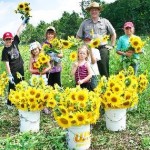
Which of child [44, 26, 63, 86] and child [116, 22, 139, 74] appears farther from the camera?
child [116, 22, 139, 74]

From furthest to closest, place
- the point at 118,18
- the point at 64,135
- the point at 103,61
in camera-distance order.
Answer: the point at 118,18, the point at 103,61, the point at 64,135

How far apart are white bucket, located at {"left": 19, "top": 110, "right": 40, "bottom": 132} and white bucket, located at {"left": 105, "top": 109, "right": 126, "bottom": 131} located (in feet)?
3.14

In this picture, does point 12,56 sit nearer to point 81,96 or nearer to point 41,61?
point 41,61

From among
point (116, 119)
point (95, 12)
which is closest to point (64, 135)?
point (116, 119)

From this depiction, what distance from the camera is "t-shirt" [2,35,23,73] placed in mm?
7094

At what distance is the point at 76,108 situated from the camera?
16.9 ft

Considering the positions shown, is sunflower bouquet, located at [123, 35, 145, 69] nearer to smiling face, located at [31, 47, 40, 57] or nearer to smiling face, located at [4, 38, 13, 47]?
smiling face, located at [31, 47, 40, 57]

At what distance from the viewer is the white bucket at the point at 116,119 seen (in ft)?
19.4

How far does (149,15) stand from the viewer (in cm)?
5303

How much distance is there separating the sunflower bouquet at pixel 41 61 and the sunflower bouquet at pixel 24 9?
3.15 feet

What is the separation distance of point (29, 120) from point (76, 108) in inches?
40.2

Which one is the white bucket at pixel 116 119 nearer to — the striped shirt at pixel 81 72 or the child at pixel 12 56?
the striped shirt at pixel 81 72

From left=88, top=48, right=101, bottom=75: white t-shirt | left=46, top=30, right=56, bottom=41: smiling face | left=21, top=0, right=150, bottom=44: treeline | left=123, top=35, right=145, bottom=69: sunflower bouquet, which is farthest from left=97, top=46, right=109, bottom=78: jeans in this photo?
left=21, top=0, right=150, bottom=44: treeline

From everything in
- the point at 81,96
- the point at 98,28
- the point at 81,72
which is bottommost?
the point at 81,96
